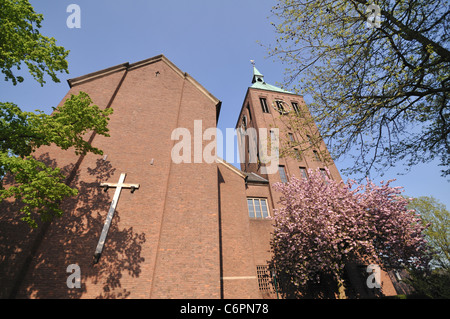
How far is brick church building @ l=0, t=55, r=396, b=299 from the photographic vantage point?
7.69m

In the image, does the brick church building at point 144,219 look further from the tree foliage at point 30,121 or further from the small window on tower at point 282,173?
the small window on tower at point 282,173

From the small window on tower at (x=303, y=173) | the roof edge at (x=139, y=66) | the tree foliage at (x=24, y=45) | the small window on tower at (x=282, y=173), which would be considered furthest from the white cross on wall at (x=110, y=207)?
the small window on tower at (x=303, y=173)

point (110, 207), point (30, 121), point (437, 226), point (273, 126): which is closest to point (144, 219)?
point (110, 207)

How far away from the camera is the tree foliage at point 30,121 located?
5762mm

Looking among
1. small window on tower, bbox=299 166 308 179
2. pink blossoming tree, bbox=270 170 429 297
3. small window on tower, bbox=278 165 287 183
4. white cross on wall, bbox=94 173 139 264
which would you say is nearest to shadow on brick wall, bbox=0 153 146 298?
white cross on wall, bbox=94 173 139 264

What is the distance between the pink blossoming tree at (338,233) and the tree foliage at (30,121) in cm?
1292

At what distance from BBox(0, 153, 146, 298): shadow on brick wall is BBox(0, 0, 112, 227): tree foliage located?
212cm

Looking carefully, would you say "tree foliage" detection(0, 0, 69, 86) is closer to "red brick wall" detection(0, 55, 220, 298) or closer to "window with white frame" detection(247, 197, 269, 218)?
"red brick wall" detection(0, 55, 220, 298)

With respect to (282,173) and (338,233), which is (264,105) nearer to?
(282,173)

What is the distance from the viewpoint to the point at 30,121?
247 inches

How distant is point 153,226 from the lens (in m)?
9.27

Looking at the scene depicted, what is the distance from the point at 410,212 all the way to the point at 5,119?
2313cm
